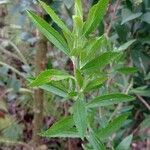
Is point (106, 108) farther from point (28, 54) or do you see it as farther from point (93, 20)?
point (28, 54)

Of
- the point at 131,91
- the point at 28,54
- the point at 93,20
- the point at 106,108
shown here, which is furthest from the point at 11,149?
the point at 93,20

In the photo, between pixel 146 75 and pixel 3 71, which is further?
pixel 3 71

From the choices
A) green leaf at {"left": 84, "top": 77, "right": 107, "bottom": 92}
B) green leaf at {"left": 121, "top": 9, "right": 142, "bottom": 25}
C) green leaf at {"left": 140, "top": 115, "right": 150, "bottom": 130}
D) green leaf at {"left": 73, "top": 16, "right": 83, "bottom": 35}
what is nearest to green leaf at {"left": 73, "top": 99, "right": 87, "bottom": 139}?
green leaf at {"left": 84, "top": 77, "right": 107, "bottom": 92}

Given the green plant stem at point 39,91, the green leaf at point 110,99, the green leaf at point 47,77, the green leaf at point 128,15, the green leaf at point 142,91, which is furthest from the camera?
the green plant stem at point 39,91

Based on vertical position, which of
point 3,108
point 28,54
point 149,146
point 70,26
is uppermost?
point 70,26

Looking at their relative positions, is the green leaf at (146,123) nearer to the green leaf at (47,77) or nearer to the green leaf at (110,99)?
the green leaf at (110,99)

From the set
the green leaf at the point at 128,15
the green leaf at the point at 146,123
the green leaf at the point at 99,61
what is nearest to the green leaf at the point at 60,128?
the green leaf at the point at 99,61

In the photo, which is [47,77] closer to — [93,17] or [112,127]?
[93,17]

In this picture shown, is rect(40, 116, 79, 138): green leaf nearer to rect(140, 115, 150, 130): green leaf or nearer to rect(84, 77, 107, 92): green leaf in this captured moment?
rect(84, 77, 107, 92): green leaf
